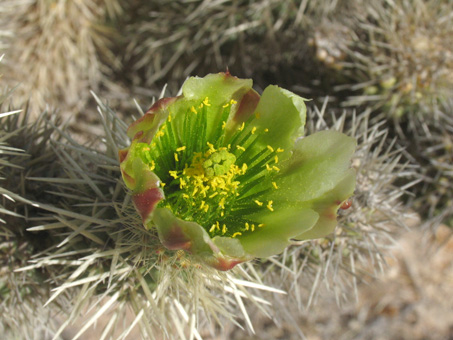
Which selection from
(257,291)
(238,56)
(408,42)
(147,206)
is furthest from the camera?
(238,56)

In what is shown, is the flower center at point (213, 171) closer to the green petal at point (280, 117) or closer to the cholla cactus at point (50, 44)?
the green petal at point (280, 117)

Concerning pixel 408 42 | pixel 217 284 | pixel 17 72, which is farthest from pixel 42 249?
pixel 408 42

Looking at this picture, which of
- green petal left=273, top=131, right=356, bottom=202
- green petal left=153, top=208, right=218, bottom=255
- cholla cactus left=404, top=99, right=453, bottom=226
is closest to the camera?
green petal left=153, top=208, right=218, bottom=255

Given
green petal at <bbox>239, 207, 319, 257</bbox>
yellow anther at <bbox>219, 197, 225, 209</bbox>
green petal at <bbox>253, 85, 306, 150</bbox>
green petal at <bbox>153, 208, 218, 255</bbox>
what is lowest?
green petal at <bbox>239, 207, 319, 257</bbox>

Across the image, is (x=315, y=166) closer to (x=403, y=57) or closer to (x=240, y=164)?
(x=240, y=164)

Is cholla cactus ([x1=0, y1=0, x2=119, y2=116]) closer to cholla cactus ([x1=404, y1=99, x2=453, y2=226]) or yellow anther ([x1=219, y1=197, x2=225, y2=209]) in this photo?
yellow anther ([x1=219, y1=197, x2=225, y2=209])

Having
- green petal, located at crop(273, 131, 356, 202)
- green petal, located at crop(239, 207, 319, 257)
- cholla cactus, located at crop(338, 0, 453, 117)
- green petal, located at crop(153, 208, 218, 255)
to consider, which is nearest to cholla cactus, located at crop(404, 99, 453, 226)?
cholla cactus, located at crop(338, 0, 453, 117)

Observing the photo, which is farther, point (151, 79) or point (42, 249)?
point (151, 79)

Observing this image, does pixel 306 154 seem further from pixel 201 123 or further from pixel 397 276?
pixel 397 276

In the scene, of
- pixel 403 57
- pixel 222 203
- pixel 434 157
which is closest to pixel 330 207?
pixel 222 203
